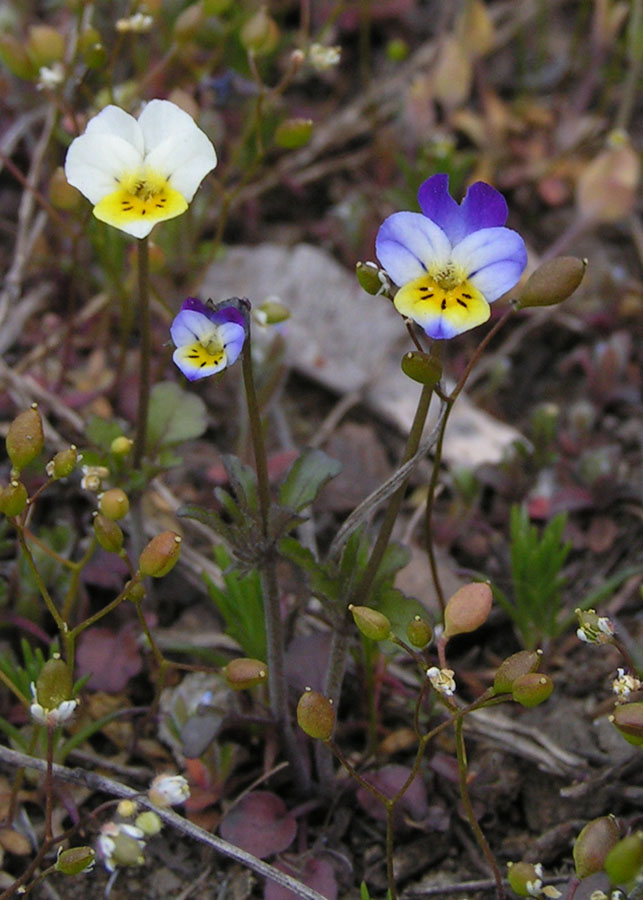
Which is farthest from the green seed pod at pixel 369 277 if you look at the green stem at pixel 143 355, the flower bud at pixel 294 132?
A: the flower bud at pixel 294 132

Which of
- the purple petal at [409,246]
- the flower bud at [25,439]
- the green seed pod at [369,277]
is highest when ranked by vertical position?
the purple petal at [409,246]

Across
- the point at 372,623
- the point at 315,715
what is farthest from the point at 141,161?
the point at 315,715

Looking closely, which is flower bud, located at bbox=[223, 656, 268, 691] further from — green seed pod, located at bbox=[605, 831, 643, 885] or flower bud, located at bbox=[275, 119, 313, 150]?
flower bud, located at bbox=[275, 119, 313, 150]

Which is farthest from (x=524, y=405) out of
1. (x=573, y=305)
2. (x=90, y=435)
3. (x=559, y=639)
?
(x=90, y=435)

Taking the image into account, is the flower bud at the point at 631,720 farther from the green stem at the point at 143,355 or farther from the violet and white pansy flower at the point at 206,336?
the green stem at the point at 143,355

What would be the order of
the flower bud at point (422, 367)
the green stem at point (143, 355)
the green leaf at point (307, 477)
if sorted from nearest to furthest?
the flower bud at point (422, 367) → the green leaf at point (307, 477) → the green stem at point (143, 355)

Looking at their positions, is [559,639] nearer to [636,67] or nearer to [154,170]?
[154,170]

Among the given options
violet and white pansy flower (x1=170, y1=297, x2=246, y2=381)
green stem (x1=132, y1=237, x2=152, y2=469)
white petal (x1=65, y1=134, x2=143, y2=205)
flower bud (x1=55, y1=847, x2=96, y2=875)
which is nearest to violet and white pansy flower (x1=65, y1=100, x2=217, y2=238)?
white petal (x1=65, y1=134, x2=143, y2=205)
